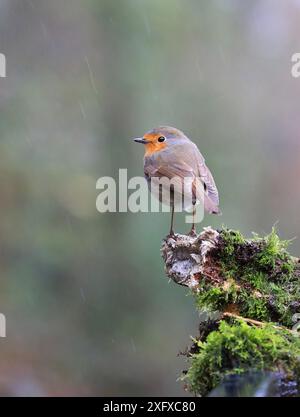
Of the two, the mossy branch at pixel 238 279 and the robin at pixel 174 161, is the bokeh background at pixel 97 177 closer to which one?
the robin at pixel 174 161

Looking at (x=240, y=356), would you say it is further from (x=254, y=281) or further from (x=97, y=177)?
(x=97, y=177)

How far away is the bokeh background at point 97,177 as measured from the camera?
8.66 metres

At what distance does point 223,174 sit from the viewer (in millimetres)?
9586

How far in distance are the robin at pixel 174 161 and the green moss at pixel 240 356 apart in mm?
2140

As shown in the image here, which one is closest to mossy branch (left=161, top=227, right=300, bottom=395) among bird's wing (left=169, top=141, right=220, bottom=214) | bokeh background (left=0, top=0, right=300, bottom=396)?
bird's wing (left=169, top=141, right=220, bottom=214)

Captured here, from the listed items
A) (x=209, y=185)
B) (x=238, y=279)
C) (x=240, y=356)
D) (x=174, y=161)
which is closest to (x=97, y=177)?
(x=174, y=161)

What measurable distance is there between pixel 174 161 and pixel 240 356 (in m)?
2.84

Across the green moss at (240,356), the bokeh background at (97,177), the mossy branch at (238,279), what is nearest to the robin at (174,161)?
the mossy branch at (238,279)

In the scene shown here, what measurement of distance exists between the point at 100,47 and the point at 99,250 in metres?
3.18

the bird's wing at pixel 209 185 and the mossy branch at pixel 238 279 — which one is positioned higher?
the bird's wing at pixel 209 185

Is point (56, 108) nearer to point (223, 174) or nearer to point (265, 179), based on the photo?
point (223, 174)

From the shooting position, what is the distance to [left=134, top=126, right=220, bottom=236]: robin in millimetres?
4453

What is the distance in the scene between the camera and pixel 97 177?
891cm

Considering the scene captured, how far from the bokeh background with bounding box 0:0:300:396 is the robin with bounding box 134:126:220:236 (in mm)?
3707
